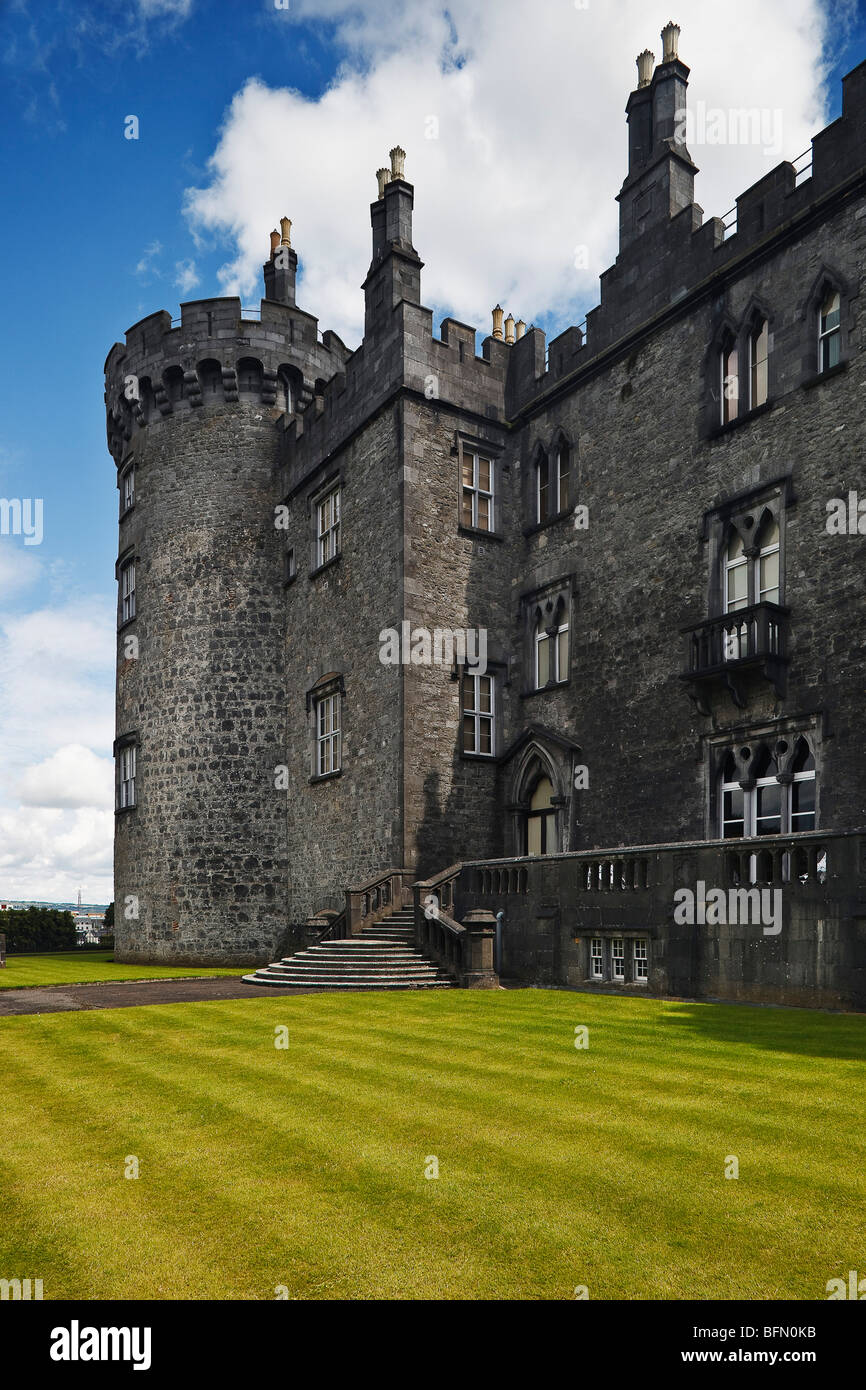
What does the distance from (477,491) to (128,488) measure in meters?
13.1

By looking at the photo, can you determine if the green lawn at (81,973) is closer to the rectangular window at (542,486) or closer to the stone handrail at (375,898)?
the stone handrail at (375,898)

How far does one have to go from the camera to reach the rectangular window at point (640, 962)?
1470 cm

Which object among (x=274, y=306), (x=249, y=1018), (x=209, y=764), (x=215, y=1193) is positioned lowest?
(x=249, y=1018)

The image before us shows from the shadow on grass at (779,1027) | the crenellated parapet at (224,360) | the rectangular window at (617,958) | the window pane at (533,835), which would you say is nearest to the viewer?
the shadow on grass at (779,1027)

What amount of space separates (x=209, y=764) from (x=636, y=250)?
1626 centimetres

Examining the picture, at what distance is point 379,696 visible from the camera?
22.3 meters

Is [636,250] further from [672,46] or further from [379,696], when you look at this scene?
[379,696]

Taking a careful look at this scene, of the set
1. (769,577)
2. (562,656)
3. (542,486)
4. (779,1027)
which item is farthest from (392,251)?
(779,1027)

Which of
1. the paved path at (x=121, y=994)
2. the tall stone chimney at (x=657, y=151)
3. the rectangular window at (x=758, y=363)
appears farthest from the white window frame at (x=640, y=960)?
the tall stone chimney at (x=657, y=151)

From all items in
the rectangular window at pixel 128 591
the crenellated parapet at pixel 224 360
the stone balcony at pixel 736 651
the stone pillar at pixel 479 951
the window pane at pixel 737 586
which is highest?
the crenellated parapet at pixel 224 360

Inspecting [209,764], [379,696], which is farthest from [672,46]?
[209,764]

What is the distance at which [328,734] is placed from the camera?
25.0 m

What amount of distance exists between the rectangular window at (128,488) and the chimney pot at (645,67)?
17.4 meters

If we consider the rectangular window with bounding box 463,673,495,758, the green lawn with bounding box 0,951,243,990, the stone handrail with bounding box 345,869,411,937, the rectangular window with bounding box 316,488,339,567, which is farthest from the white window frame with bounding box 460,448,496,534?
the green lawn with bounding box 0,951,243,990
